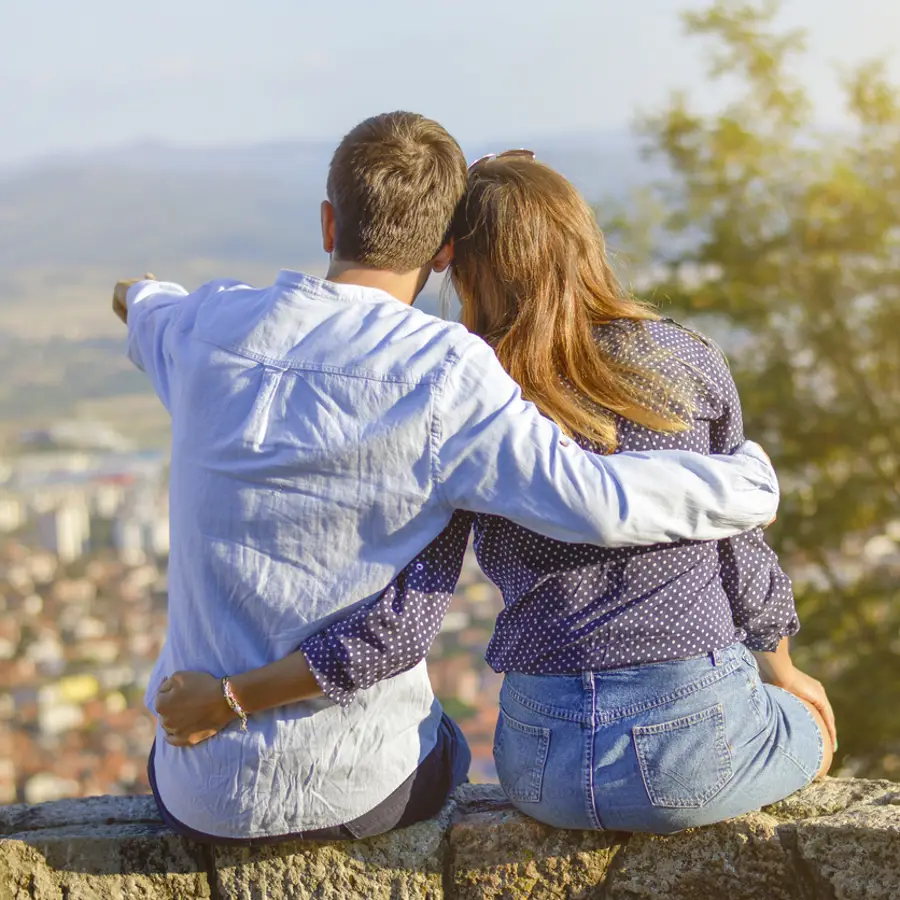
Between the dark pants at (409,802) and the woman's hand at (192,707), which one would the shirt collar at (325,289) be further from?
the dark pants at (409,802)

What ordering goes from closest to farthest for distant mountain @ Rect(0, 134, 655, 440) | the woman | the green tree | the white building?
the woman, the green tree, the white building, distant mountain @ Rect(0, 134, 655, 440)

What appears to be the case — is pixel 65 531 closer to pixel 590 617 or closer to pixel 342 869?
pixel 342 869

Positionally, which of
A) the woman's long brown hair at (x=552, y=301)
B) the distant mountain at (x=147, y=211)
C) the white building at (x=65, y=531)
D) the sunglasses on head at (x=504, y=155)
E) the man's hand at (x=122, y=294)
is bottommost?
the white building at (x=65, y=531)

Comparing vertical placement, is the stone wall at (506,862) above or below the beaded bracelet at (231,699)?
below

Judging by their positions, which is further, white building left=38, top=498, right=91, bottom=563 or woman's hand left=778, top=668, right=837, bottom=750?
white building left=38, top=498, right=91, bottom=563

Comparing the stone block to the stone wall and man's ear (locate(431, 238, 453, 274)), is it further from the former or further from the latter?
man's ear (locate(431, 238, 453, 274))

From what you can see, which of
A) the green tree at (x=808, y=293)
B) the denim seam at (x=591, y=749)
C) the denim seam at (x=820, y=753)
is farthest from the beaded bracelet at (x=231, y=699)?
the green tree at (x=808, y=293)

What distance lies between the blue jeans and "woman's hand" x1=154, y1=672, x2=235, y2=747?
46cm

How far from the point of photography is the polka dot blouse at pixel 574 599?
1.63 metres

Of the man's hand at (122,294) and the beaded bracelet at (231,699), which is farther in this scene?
the man's hand at (122,294)

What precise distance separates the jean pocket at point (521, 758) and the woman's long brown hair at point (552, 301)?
1.51 feet

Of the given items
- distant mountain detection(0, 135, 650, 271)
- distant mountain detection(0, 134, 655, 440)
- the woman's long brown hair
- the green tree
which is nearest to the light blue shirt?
the woman's long brown hair

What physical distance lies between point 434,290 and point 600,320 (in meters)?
0.32

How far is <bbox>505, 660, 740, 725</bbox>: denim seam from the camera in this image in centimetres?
168
